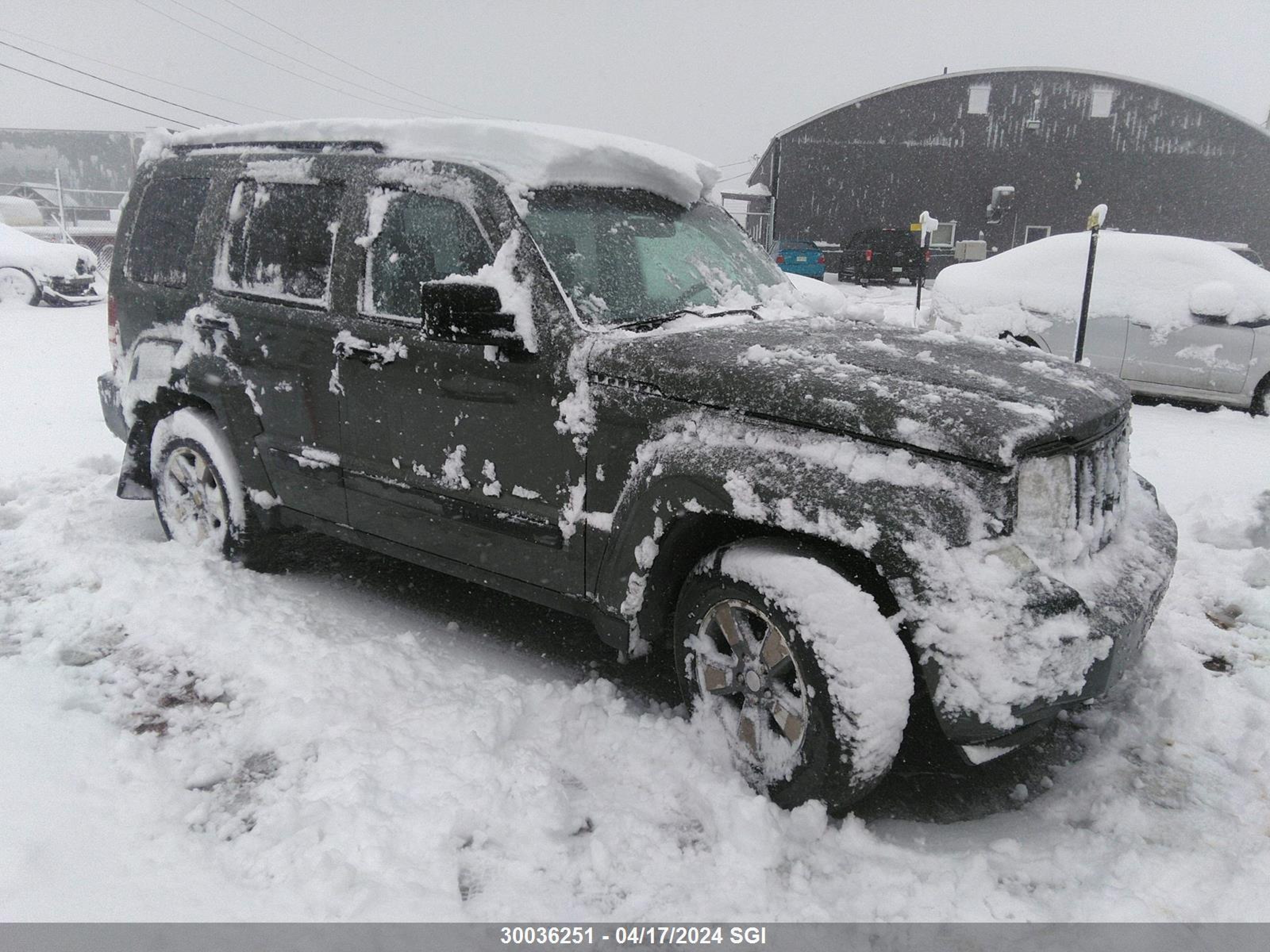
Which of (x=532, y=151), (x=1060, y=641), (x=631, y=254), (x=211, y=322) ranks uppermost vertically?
(x=532, y=151)

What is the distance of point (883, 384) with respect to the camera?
→ 2541 mm

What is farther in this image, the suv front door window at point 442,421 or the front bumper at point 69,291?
the front bumper at point 69,291

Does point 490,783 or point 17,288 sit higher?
point 17,288

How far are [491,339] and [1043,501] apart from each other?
1.80 meters

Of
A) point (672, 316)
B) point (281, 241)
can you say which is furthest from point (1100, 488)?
point (281, 241)

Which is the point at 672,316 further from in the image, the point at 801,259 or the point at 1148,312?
the point at 801,259

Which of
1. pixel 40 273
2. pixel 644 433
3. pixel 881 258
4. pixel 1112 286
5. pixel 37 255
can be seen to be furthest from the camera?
pixel 881 258

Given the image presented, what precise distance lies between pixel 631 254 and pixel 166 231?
2597mm

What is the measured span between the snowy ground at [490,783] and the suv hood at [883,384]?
1.14 meters

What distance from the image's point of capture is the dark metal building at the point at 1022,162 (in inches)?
1156
